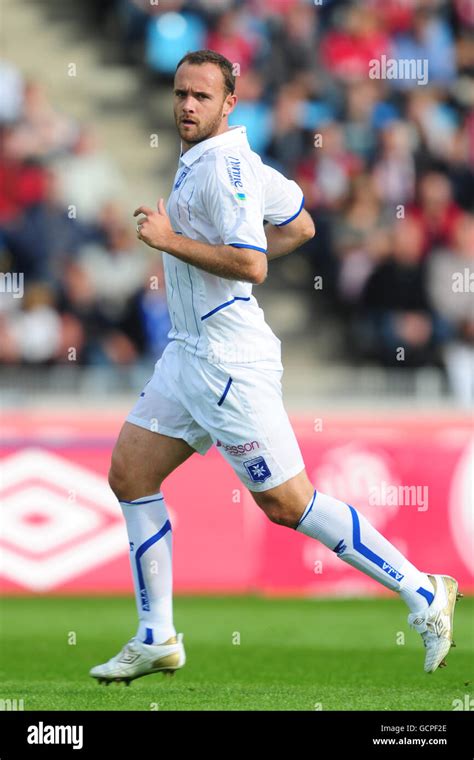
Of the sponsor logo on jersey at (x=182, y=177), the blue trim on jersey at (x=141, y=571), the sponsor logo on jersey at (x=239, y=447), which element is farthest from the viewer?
the blue trim on jersey at (x=141, y=571)

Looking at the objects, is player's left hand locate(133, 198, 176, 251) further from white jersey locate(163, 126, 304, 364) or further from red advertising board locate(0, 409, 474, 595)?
red advertising board locate(0, 409, 474, 595)

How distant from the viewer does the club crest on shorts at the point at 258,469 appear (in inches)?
254

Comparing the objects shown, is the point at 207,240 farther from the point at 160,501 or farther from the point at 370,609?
the point at 370,609

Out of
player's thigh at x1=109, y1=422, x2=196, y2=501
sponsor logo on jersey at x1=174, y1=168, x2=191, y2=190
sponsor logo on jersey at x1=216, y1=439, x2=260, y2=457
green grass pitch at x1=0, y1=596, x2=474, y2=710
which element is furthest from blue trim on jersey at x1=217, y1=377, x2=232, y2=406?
green grass pitch at x1=0, y1=596, x2=474, y2=710

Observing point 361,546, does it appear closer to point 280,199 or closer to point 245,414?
point 245,414

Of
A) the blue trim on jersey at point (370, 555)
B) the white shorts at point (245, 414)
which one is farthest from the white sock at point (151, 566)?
the blue trim on jersey at point (370, 555)

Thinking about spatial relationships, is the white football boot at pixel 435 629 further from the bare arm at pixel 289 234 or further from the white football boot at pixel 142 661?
the bare arm at pixel 289 234

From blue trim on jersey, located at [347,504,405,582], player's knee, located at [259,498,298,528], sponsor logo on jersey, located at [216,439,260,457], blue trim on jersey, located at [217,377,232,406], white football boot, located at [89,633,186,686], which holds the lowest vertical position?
white football boot, located at [89,633,186,686]

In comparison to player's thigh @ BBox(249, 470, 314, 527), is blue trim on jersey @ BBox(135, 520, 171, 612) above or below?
below

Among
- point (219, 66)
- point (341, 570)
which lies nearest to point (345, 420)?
point (341, 570)

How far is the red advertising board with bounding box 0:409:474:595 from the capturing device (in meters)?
12.0

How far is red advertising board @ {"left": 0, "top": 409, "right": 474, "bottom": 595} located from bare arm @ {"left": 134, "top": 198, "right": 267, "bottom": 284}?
19.5 feet

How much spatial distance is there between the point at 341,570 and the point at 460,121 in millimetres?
5049

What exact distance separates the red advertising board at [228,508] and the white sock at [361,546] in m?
5.30
